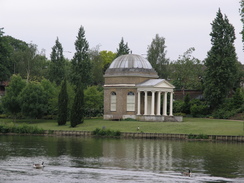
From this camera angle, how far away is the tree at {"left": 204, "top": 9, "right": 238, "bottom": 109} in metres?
86.2

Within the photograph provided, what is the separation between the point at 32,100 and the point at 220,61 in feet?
99.8

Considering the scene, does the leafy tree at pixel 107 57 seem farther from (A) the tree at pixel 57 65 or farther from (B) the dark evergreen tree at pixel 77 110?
(B) the dark evergreen tree at pixel 77 110

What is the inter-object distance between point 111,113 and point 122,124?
10.6m

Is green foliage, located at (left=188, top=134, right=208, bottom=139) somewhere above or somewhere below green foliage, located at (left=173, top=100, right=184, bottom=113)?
below

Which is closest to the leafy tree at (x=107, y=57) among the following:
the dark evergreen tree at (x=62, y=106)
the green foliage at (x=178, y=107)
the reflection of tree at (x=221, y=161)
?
the green foliage at (x=178, y=107)

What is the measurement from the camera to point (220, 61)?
86750 mm

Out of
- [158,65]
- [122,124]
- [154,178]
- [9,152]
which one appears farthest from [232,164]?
[158,65]

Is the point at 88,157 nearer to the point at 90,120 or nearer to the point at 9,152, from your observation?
the point at 9,152

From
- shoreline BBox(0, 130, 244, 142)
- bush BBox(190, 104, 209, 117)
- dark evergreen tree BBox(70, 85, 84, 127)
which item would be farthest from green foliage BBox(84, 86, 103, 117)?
shoreline BBox(0, 130, 244, 142)

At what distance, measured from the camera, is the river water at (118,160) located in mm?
36375

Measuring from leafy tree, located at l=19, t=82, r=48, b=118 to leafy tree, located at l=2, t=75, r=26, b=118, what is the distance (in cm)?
148

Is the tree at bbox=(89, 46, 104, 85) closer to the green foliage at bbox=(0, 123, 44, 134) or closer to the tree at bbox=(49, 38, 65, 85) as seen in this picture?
the tree at bbox=(49, 38, 65, 85)

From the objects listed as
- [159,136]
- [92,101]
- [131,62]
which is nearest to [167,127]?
[159,136]

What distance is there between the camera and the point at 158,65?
11625 centimetres
